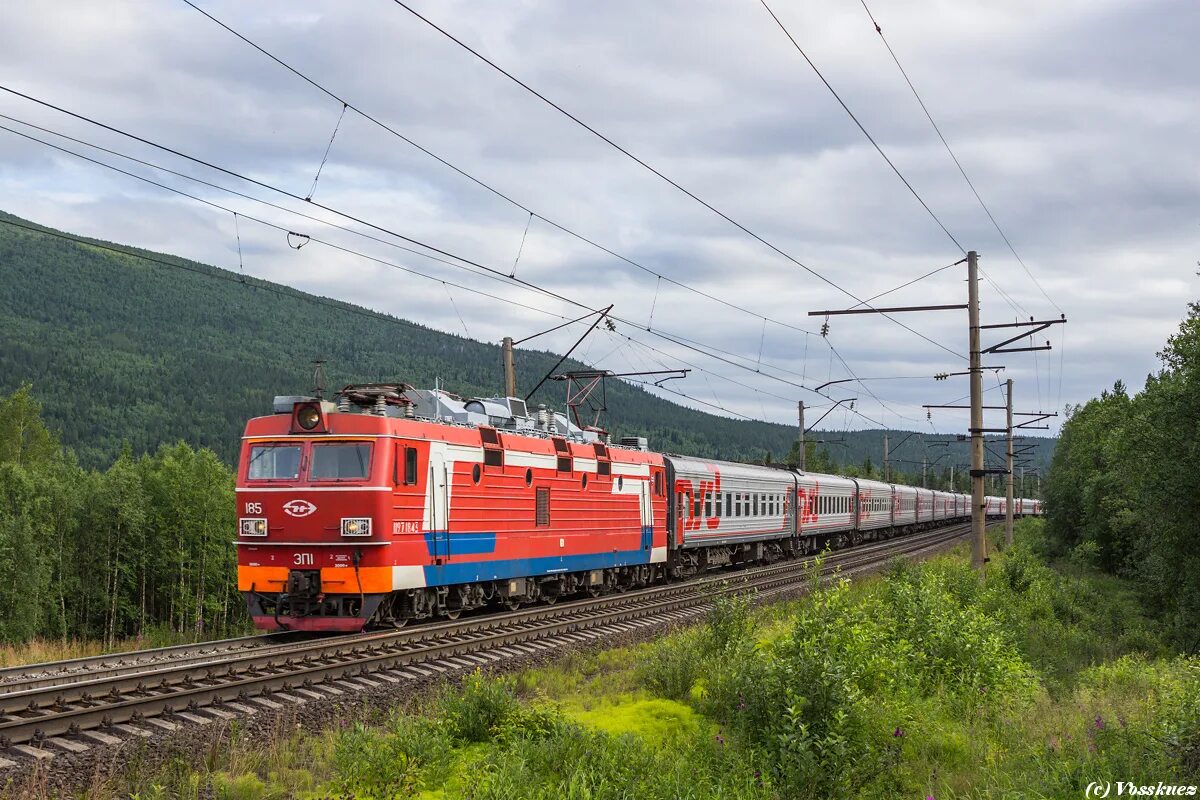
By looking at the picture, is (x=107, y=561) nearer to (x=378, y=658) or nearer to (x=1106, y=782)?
(x=378, y=658)

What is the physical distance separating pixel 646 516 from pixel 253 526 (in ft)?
44.5

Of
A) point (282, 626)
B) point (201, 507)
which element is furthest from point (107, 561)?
point (282, 626)

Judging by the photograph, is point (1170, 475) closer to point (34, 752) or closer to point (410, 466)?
point (410, 466)

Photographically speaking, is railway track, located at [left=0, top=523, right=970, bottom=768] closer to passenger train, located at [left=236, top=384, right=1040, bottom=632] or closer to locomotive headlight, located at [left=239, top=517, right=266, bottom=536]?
passenger train, located at [left=236, top=384, right=1040, bottom=632]

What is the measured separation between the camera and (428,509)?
1739 cm

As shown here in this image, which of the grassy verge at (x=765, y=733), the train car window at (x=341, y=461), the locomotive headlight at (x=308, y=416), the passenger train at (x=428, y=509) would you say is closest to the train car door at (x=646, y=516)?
the passenger train at (x=428, y=509)

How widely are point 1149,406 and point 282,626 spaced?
84.8 feet

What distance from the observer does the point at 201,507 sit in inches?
2648

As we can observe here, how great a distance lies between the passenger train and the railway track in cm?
78

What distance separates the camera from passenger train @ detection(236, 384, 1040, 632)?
52.8ft

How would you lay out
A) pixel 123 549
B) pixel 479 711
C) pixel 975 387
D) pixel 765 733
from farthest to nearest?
pixel 123 549
pixel 975 387
pixel 479 711
pixel 765 733

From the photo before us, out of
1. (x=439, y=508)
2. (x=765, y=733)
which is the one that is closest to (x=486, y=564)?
(x=439, y=508)

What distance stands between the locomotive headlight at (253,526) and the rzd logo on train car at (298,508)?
18.9 inches

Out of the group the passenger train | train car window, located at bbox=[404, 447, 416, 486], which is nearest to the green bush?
the passenger train
